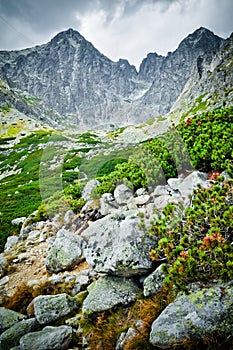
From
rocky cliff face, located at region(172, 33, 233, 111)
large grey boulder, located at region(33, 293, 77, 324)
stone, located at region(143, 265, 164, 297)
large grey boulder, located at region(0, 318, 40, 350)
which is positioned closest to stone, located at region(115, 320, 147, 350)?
stone, located at region(143, 265, 164, 297)

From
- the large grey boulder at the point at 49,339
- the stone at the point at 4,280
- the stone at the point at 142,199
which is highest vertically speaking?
the stone at the point at 142,199

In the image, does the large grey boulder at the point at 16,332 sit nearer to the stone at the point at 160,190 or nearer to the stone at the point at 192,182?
the stone at the point at 192,182

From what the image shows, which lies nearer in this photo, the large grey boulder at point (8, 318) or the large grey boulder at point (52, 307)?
the large grey boulder at point (52, 307)

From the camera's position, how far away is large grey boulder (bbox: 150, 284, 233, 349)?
412 centimetres

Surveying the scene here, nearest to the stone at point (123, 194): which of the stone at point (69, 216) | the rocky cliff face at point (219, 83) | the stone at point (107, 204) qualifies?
the stone at point (107, 204)

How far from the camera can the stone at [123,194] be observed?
35.7 ft

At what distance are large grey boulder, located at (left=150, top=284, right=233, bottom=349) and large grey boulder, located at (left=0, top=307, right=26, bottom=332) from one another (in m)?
3.94

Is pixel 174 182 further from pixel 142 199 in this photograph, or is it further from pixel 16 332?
pixel 16 332

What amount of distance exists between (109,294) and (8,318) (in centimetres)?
281

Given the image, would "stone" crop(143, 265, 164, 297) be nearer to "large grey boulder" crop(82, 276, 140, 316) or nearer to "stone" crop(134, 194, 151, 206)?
"large grey boulder" crop(82, 276, 140, 316)

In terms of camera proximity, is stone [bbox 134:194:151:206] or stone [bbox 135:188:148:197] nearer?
stone [bbox 134:194:151:206]

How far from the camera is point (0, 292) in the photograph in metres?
8.37

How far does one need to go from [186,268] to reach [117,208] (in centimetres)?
618

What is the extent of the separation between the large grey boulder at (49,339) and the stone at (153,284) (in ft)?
6.15
